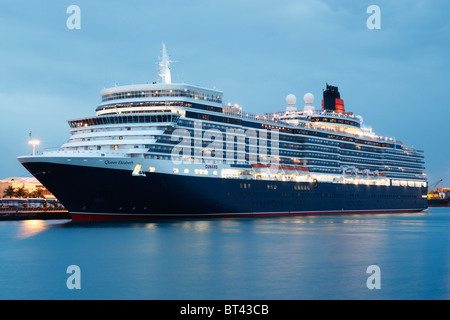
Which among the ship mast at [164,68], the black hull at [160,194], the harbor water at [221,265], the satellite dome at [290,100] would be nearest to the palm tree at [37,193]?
the satellite dome at [290,100]

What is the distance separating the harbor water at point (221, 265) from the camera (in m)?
23.8

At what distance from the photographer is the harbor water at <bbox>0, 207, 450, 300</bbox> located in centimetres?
2380

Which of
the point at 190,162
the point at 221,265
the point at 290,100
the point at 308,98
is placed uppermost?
the point at 308,98

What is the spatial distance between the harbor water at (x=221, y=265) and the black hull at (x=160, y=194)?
595cm

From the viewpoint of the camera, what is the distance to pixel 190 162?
57.4 meters

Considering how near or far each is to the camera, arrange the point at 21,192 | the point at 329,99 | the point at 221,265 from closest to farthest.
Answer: the point at 221,265
the point at 329,99
the point at 21,192

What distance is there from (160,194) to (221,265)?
25061 mm

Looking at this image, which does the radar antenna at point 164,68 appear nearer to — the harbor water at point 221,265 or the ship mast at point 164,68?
the ship mast at point 164,68

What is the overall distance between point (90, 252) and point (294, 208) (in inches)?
1666

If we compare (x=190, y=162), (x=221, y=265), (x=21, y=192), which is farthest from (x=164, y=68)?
(x=21, y=192)

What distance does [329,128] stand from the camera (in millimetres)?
85312

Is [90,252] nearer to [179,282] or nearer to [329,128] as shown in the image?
[179,282]

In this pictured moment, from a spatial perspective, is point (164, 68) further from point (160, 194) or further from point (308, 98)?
point (308, 98)

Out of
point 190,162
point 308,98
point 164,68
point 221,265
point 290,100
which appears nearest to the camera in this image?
point 221,265
